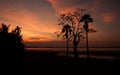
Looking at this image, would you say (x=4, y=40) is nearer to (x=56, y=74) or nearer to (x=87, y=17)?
(x=56, y=74)

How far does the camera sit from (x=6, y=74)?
63.3ft

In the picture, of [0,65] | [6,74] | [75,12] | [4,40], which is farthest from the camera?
[75,12]

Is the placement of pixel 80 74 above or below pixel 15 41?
below

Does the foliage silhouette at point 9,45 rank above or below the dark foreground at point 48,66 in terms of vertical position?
above

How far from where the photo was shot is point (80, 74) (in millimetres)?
20078

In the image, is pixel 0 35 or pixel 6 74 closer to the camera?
pixel 6 74

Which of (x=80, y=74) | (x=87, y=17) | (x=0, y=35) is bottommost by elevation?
(x=80, y=74)

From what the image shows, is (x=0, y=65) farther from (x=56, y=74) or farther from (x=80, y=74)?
(x=80, y=74)

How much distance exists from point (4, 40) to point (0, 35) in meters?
1.39

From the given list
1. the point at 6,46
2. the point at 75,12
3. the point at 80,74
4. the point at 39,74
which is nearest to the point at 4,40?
the point at 6,46

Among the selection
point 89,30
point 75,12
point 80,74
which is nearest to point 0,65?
point 80,74

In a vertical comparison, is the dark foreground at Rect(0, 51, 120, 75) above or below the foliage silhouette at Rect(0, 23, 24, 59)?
below

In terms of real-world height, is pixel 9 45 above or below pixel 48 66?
above

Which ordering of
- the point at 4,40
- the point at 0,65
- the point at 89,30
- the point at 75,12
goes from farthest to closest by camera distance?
A: the point at 89,30 → the point at 75,12 → the point at 4,40 → the point at 0,65
